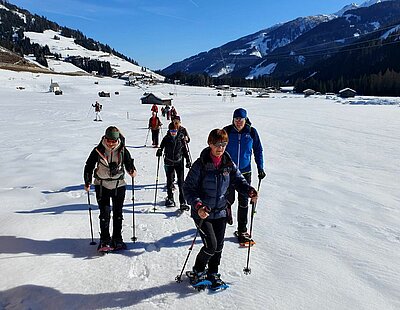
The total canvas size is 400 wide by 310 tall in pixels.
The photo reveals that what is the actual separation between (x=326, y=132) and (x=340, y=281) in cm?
1741

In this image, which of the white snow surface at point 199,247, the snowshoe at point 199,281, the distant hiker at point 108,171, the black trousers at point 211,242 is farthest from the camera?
the distant hiker at point 108,171

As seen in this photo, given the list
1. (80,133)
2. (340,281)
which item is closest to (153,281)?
(340,281)

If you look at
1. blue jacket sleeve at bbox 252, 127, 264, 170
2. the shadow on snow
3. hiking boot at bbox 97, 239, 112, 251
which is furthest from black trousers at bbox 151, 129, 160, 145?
the shadow on snow

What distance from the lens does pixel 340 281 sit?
4.50 m

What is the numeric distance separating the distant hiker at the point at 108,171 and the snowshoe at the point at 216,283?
1781mm

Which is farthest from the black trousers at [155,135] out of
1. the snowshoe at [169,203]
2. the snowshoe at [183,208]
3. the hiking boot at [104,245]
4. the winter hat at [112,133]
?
the winter hat at [112,133]

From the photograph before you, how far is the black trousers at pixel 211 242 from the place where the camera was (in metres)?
4.01

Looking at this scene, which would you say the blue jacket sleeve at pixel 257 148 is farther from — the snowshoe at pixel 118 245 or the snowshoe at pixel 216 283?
the snowshoe at pixel 118 245

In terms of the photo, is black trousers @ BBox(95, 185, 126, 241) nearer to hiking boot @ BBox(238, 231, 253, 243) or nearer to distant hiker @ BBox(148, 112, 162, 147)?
hiking boot @ BBox(238, 231, 253, 243)

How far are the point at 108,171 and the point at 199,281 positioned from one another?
202 centimetres

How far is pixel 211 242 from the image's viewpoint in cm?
401

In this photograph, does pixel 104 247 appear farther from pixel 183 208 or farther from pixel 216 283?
pixel 183 208

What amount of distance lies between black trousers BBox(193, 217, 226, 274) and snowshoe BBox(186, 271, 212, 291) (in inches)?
2.9

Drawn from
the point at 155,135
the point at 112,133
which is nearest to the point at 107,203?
the point at 112,133
